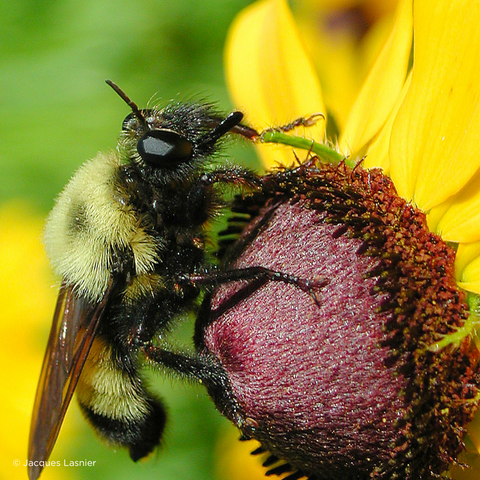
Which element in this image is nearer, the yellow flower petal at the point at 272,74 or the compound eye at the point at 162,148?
the compound eye at the point at 162,148

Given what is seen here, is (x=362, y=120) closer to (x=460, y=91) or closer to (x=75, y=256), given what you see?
(x=460, y=91)

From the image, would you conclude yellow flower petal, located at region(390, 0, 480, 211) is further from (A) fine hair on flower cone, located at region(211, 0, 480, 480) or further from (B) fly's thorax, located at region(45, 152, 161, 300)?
(B) fly's thorax, located at region(45, 152, 161, 300)

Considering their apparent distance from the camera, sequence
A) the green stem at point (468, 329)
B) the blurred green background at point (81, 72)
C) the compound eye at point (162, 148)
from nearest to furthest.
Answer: the green stem at point (468, 329), the compound eye at point (162, 148), the blurred green background at point (81, 72)

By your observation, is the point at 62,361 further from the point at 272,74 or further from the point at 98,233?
the point at 272,74

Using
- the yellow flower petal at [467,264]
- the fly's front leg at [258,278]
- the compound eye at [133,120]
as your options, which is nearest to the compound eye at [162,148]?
the compound eye at [133,120]

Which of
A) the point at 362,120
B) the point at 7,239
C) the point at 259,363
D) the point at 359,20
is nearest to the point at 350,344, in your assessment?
the point at 259,363

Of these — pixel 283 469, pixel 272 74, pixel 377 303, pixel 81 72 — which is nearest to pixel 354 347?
pixel 377 303

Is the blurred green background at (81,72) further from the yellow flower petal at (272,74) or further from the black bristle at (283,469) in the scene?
the black bristle at (283,469)
